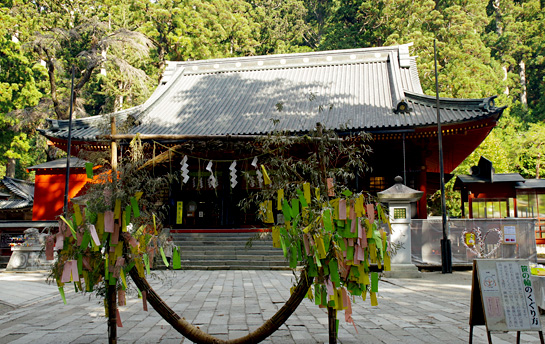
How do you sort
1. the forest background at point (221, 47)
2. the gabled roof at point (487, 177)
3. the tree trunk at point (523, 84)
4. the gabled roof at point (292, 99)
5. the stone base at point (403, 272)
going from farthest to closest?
the tree trunk at point (523, 84)
the forest background at point (221, 47)
the gabled roof at point (487, 177)
the gabled roof at point (292, 99)
the stone base at point (403, 272)

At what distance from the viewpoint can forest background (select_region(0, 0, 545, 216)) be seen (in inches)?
905

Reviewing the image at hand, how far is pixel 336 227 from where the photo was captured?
388cm

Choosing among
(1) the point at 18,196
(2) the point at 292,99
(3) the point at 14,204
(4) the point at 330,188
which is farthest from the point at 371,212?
(1) the point at 18,196

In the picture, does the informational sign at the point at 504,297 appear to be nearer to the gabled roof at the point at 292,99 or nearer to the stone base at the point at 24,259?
the gabled roof at the point at 292,99

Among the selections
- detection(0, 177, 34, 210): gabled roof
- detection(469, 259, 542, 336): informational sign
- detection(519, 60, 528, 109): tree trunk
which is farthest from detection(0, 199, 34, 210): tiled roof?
detection(519, 60, 528, 109): tree trunk

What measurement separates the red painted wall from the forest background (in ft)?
14.8

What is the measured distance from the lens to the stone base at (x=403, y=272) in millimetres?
9898

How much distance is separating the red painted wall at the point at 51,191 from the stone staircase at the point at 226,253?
7540 millimetres

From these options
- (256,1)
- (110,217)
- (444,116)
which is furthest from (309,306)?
(256,1)

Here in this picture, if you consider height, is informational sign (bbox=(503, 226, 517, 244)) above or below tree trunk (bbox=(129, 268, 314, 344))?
above

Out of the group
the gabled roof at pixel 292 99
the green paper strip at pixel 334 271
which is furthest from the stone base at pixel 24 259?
the green paper strip at pixel 334 271

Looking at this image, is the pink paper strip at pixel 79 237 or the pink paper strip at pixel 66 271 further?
the pink paper strip at pixel 79 237

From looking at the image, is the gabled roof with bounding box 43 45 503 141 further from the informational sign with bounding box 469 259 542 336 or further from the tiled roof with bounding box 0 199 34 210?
the tiled roof with bounding box 0 199 34 210

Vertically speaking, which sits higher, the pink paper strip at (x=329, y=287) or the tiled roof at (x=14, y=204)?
the tiled roof at (x=14, y=204)
